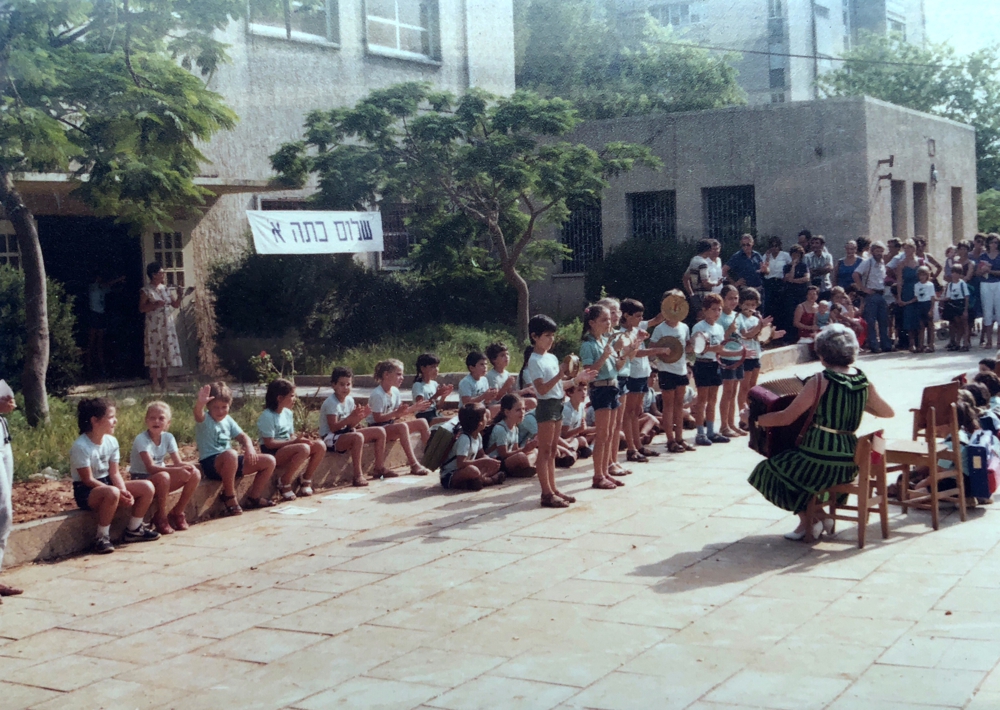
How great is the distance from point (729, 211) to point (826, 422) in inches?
586

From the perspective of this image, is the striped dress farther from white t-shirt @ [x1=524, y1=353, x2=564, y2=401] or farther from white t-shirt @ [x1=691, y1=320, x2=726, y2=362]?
white t-shirt @ [x1=691, y1=320, x2=726, y2=362]

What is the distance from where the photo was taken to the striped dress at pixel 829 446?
21.4 feet

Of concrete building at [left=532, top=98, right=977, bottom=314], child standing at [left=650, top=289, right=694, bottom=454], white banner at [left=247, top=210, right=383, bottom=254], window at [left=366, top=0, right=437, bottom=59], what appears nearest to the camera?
child standing at [left=650, top=289, right=694, bottom=454]

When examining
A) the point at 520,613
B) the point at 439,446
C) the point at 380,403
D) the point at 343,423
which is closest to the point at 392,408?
the point at 380,403

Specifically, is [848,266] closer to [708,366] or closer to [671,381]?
[708,366]

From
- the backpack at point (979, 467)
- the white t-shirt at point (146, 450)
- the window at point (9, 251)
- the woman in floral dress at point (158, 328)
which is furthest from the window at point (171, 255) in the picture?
the backpack at point (979, 467)

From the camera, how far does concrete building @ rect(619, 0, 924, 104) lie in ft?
33.8

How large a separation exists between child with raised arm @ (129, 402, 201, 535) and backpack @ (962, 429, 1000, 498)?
15.8 feet

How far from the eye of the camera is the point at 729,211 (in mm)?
20953

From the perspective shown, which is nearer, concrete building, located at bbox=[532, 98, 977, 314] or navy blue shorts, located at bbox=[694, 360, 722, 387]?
navy blue shorts, located at bbox=[694, 360, 722, 387]

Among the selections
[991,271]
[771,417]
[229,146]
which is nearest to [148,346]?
[229,146]

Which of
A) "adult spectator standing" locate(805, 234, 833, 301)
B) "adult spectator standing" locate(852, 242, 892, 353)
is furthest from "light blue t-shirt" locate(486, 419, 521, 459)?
"adult spectator standing" locate(852, 242, 892, 353)

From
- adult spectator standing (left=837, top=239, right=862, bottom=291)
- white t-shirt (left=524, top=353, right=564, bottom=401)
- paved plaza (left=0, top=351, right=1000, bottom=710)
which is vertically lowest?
paved plaza (left=0, top=351, right=1000, bottom=710)

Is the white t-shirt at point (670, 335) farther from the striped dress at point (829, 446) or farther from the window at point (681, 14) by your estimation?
the window at point (681, 14)
